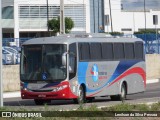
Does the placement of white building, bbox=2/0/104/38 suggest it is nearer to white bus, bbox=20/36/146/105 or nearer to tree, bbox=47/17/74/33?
tree, bbox=47/17/74/33

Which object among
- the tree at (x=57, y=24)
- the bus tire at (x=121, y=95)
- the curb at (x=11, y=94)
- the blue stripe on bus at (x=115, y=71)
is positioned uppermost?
the tree at (x=57, y=24)

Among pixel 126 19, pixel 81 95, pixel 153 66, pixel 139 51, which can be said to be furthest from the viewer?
pixel 126 19

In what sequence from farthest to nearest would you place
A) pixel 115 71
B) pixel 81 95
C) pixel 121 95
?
1. pixel 121 95
2. pixel 115 71
3. pixel 81 95

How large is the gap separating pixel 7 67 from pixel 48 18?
6162cm

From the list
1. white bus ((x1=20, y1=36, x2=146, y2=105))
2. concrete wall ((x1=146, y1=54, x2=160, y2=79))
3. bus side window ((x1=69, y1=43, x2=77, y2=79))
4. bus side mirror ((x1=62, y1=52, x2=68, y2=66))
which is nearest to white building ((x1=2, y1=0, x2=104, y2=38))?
concrete wall ((x1=146, y1=54, x2=160, y2=79))

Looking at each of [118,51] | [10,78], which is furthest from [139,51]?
[10,78]

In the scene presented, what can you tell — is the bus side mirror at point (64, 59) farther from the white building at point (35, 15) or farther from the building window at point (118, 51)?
the white building at point (35, 15)

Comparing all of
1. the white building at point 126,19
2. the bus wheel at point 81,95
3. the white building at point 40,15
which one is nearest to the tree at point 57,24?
the white building at point 40,15

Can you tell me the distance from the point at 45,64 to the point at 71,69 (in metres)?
1.08

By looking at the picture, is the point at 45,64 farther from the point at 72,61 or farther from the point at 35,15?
the point at 35,15

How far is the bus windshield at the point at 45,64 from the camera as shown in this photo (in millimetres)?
25516

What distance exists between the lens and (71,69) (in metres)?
25.8

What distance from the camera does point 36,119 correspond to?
568 inches

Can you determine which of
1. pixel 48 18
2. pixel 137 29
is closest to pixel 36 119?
pixel 48 18
